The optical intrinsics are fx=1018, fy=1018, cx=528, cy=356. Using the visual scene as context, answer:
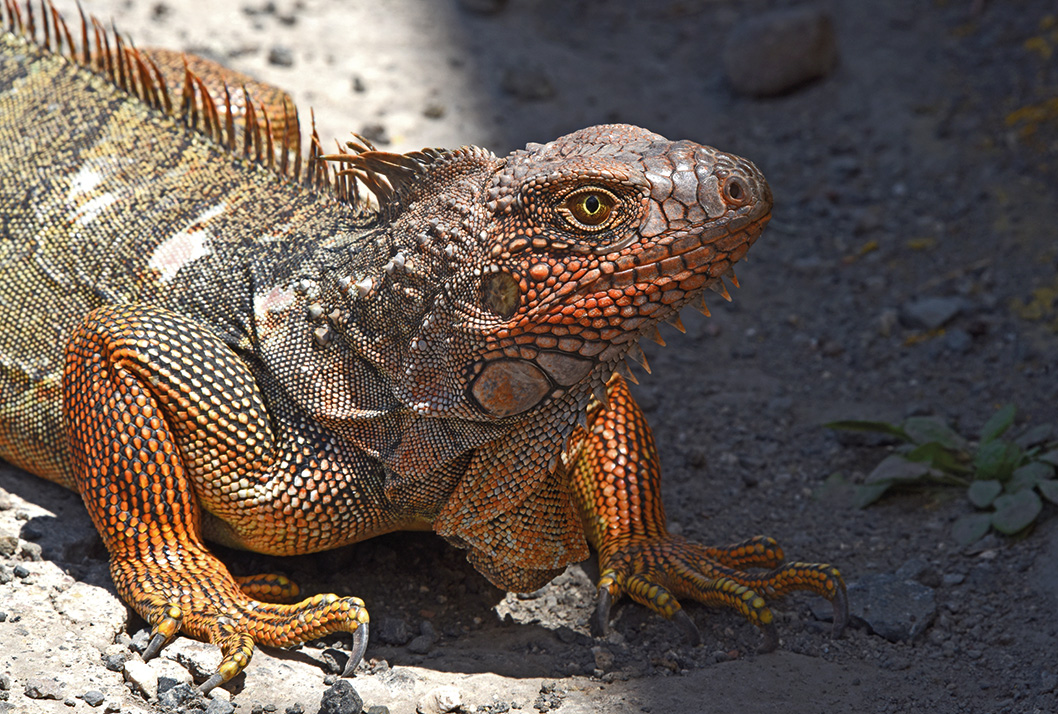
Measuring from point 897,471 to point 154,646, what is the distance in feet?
13.0

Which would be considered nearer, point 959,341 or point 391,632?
point 391,632

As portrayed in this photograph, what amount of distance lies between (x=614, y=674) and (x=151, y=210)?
3.11 metres

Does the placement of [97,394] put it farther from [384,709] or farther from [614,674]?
[614,674]

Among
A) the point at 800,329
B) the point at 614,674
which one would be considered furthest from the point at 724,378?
the point at 614,674

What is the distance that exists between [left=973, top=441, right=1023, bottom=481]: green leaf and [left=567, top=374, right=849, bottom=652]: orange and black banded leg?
1436 millimetres

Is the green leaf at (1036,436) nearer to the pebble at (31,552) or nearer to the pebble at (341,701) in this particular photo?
the pebble at (341,701)

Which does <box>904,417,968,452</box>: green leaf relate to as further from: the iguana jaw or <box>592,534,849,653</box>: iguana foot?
the iguana jaw

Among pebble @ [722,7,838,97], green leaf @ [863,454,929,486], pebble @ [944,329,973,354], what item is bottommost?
green leaf @ [863,454,929,486]

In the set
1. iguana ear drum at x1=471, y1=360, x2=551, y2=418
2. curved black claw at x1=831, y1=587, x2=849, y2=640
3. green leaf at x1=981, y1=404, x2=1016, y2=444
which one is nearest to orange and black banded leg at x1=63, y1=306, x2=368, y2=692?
iguana ear drum at x1=471, y1=360, x2=551, y2=418

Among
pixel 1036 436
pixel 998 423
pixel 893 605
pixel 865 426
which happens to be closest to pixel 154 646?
pixel 893 605

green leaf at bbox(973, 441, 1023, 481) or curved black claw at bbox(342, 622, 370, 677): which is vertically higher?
green leaf at bbox(973, 441, 1023, 481)

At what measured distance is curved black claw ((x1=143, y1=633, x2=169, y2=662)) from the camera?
4.12 meters

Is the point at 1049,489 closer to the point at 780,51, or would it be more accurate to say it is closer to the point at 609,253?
the point at 609,253

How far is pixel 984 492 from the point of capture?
544cm
